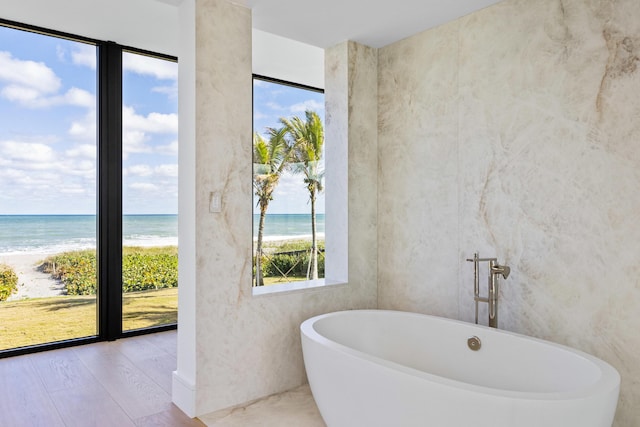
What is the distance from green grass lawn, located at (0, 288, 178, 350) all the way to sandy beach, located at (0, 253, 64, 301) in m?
0.05

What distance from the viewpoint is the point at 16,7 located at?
2986 mm

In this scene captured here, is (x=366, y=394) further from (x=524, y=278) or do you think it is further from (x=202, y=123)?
(x=202, y=123)

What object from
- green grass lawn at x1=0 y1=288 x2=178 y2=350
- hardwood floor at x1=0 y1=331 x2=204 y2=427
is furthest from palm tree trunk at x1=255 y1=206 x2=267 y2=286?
hardwood floor at x1=0 y1=331 x2=204 y2=427

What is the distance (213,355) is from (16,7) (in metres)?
2.67

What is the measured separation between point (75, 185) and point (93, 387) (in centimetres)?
168

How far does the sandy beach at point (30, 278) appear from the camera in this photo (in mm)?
3480

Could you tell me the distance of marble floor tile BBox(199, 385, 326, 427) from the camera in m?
2.41

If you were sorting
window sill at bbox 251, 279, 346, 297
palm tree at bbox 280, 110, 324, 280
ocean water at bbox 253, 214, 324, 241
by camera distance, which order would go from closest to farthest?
1. window sill at bbox 251, 279, 346, 297
2. ocean water at bbox 253, 214, 324, 241
3. palm tree at bbox 280, 110, 324, 280

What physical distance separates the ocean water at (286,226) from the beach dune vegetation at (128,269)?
2.90 ft

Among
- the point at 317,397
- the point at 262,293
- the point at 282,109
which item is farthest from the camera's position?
the point at 282,109

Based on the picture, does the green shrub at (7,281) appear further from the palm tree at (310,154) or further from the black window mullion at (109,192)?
the palm tree at (310,154)

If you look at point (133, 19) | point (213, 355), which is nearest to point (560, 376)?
point (213, 355)

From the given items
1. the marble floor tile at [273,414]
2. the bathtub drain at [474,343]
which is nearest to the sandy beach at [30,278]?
the marble floor tile at [273,414]

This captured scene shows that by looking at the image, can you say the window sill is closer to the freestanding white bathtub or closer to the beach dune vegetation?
the freestanding white bathtub
